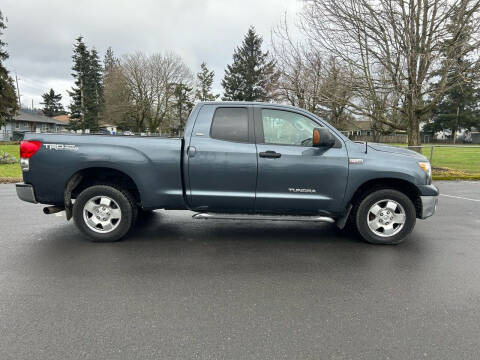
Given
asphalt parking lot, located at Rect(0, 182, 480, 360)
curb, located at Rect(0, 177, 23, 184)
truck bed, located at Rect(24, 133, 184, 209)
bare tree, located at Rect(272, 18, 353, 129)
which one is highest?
bare tree, located at Rect(272, 18, 353, 129)

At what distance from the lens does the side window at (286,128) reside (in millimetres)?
4105

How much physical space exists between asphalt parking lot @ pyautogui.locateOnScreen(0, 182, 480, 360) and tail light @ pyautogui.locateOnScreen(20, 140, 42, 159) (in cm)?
123

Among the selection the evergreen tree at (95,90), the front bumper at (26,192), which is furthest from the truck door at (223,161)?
the evergreen tree at (95,90)

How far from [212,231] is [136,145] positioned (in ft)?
5.82

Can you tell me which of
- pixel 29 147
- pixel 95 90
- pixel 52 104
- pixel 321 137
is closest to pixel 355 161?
pixel 321 137

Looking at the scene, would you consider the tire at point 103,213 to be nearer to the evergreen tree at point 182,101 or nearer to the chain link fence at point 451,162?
the chain link fence at point 451,162

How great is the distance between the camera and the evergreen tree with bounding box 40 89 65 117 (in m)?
78.9

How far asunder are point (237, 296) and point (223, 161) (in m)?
1.80

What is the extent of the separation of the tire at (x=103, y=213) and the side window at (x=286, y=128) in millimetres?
2170

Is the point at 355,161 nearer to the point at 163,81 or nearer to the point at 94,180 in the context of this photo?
the point at 94,180

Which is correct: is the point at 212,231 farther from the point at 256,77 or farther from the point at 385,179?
the point at 256,77

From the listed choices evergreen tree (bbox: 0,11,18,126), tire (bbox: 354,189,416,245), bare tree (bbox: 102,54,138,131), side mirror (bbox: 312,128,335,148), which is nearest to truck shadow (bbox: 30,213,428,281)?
tire (bbox: 354,189,416,245)

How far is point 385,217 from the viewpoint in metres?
4.20

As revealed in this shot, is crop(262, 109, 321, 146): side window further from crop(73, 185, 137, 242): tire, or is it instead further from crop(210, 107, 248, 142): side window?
crop(73, 185, 137, 242): tire
